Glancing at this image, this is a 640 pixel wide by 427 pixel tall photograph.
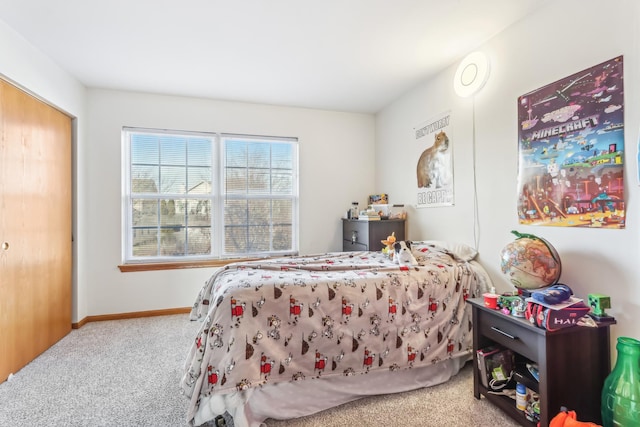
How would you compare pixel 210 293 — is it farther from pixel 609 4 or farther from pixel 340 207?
pixel 609 4

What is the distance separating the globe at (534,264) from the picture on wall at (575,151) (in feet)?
0.88

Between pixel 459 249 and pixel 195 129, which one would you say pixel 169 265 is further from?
pixel 459 249

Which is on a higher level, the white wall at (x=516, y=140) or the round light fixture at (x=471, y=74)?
the round light fixture at (x=471, y=74)

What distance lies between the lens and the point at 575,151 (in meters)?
1.72

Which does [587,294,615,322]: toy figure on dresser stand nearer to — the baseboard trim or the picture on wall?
the picture on wall

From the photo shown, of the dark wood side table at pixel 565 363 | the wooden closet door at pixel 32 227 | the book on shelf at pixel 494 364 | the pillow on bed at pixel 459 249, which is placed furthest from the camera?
the pillow on bed at pixel 459 249

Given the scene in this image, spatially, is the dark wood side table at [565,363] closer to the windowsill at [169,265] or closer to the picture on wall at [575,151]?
the picture on wall at [575,151]

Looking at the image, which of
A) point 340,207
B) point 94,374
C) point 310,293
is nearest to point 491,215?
point 310,293

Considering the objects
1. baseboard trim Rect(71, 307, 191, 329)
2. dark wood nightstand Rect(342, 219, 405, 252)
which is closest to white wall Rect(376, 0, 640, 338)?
dark wood nightstand Rect(342, 219, 405, 252)

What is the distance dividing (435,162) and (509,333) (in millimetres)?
1696

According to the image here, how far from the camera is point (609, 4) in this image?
1.59 meters

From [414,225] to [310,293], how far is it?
1.85m

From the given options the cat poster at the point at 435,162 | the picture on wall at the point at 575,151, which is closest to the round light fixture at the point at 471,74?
the cat poster at the point at 435,162

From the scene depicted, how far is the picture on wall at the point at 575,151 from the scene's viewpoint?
156 cm
